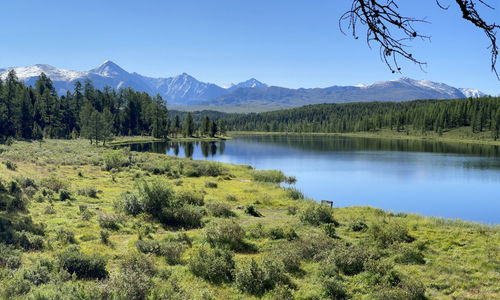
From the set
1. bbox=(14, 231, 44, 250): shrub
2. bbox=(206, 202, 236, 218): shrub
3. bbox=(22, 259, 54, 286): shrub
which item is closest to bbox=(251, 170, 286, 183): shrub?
bbox=(206, 202, 236, 218): shrub

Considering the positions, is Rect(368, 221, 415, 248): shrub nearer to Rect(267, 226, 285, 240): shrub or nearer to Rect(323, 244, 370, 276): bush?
Rect(323, 244, 370, 276): bush

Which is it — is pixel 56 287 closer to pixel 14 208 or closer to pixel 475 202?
pixel 14 208

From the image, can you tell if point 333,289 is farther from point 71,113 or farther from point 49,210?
point 71,113

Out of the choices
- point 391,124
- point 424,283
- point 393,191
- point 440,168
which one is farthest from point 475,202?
point 391,124

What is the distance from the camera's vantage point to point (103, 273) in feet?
37.0

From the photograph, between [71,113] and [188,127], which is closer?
[71,113]

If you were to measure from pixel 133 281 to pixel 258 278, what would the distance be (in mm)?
4202

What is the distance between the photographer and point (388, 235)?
1602cm

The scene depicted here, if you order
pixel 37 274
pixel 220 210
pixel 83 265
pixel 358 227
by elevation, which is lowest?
pixel 358 227

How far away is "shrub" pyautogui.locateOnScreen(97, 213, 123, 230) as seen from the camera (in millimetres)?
17484

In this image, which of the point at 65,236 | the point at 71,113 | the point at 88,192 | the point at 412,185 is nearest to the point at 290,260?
the point at 65,236

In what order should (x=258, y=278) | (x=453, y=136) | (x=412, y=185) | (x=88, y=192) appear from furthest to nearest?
(x=453, y=136) < (x=412, y=185) < (x=88, y=192) < (x=258, y=278)

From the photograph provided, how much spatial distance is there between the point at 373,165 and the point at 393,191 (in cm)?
2477

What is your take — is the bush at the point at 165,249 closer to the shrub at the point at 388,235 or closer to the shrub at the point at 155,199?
the shrub at the point at 155,199
